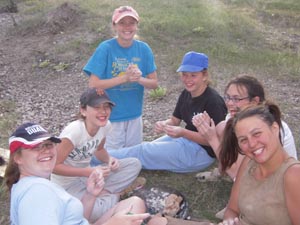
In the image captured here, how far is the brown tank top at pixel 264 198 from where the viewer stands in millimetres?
2486

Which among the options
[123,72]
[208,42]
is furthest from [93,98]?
[208,42]

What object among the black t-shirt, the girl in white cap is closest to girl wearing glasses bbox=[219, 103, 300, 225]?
the girl in white cap

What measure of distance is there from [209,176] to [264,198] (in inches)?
75.4

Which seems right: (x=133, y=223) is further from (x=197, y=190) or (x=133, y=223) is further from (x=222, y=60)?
(x=222, y=60)

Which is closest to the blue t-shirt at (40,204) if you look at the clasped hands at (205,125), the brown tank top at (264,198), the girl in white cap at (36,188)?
the girl in white cap at (36,188)

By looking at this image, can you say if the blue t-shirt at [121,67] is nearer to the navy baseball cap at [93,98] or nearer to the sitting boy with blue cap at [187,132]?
the sitting boy with blue cap at [187,132]

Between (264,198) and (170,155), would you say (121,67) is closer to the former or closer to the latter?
(170,155)

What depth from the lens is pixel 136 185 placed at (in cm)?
437

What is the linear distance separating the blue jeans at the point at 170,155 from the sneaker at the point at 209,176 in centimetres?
10

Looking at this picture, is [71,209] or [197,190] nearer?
[71,209]

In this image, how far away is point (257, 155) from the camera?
2.54 meters

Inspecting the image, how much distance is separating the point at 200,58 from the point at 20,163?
89.1 inches

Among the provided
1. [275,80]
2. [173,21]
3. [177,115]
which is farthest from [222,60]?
[177,115]

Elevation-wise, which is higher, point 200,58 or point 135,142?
point 200,58
